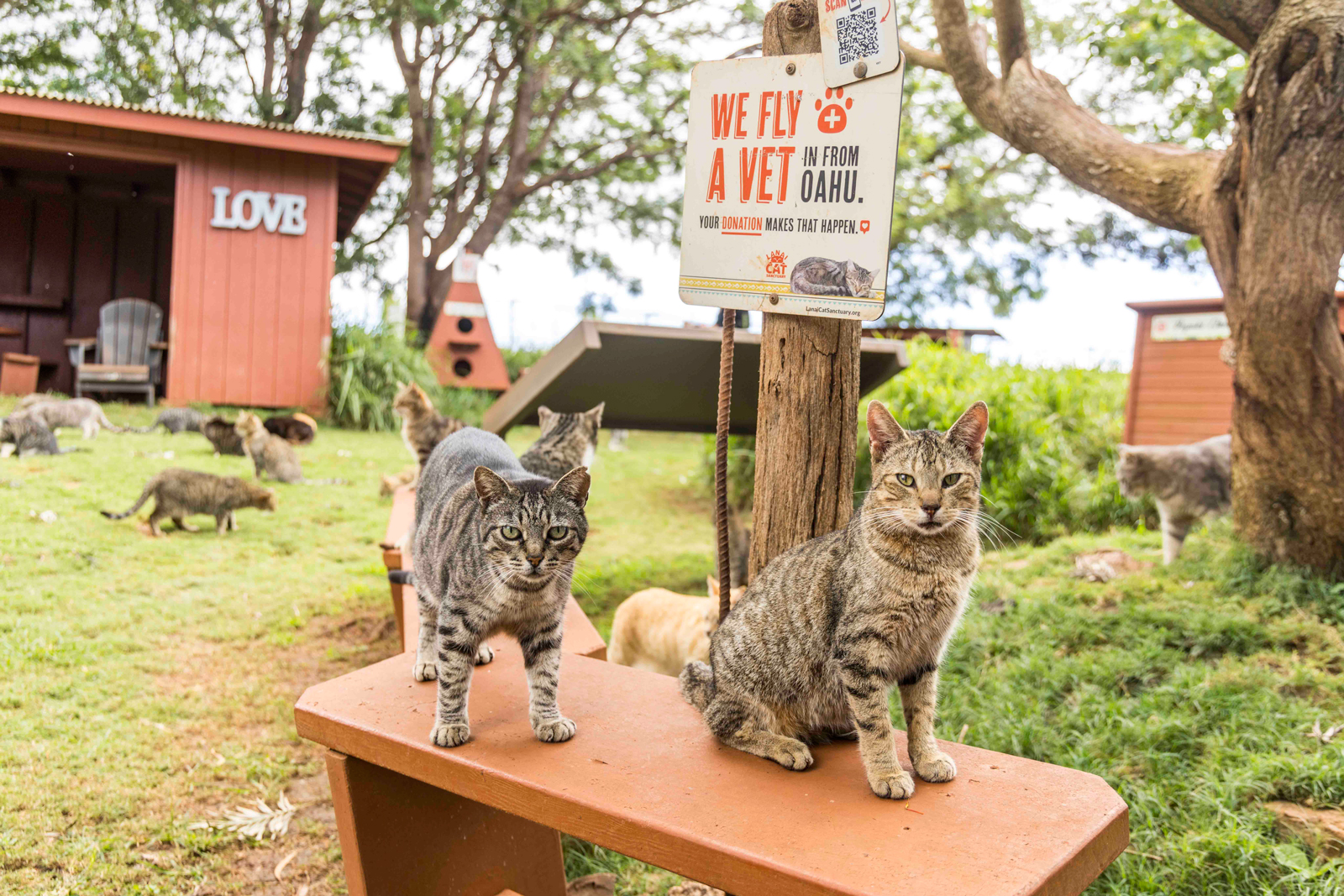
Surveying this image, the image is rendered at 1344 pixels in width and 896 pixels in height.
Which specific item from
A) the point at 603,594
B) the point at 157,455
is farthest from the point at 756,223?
the point at 157,455

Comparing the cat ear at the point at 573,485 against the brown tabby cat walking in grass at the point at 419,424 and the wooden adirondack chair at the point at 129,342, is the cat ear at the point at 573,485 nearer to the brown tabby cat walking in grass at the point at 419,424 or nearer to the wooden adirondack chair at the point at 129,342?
the brown tabby cat walking in grass at the point at 419,424

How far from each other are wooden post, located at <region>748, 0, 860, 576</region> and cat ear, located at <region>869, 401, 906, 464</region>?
1.35ft

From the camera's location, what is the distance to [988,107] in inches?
204

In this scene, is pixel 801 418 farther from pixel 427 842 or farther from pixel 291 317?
→ pixel 291 317

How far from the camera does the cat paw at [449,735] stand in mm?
1980

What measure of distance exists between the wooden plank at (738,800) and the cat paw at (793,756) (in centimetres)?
2

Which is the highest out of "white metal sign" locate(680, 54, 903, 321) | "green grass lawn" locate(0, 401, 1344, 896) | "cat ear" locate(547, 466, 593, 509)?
"white metal sign" locate(680, 54, 903, 321)

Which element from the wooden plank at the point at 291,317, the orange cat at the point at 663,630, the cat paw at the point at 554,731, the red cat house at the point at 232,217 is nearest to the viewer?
the cat paw at the point at 554,731

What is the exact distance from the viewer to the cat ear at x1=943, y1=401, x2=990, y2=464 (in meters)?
1.93

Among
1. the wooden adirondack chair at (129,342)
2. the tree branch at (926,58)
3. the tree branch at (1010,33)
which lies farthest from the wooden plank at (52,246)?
the tree branch at (1010,33)

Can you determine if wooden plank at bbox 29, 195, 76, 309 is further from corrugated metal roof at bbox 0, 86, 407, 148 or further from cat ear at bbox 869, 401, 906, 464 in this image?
cat ear at bbox 869, 401, 906, 464

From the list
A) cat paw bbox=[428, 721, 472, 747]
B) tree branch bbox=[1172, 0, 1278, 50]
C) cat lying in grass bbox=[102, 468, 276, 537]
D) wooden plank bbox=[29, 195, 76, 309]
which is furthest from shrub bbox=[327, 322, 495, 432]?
cat paw bbox=[428, 721, 472, 747]

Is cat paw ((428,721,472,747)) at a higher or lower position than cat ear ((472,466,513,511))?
lower

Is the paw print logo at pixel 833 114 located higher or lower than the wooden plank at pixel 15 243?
lower
